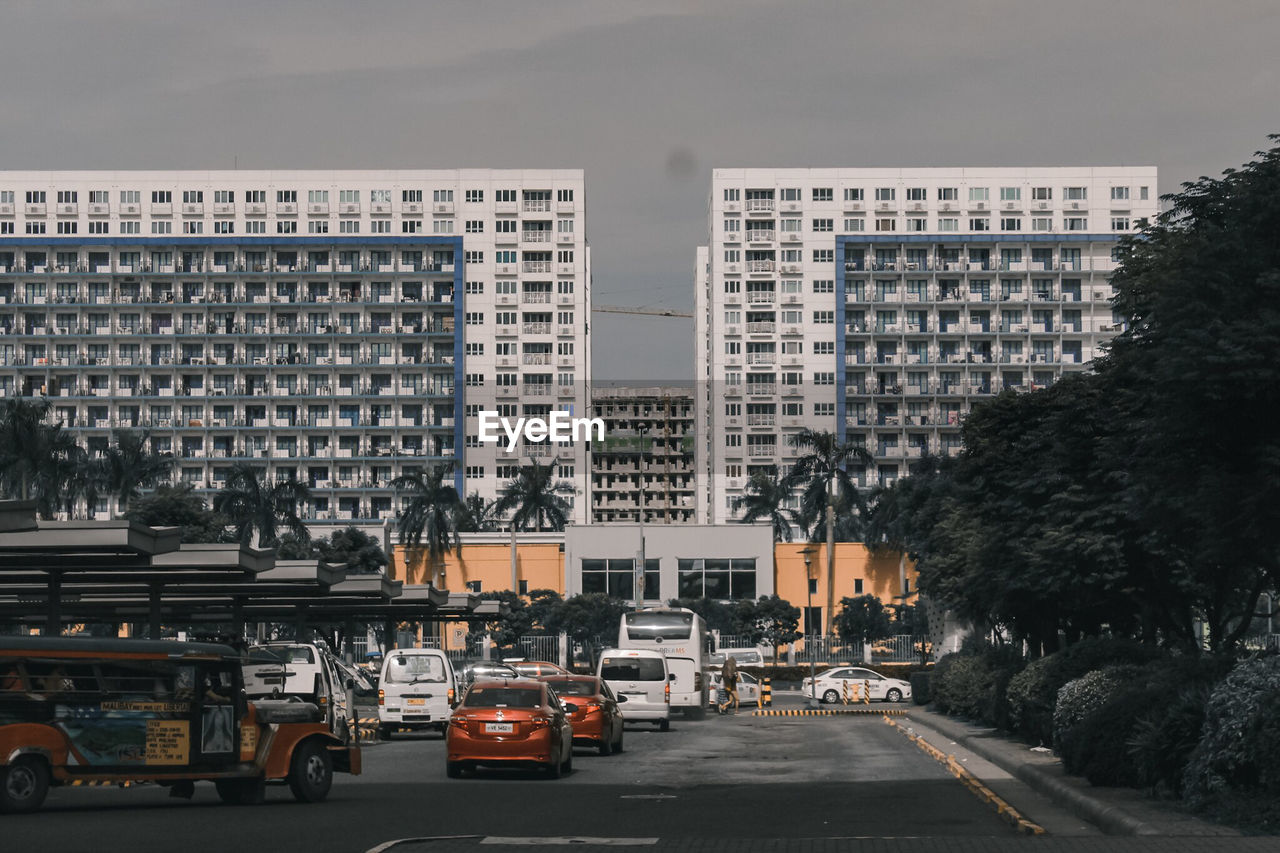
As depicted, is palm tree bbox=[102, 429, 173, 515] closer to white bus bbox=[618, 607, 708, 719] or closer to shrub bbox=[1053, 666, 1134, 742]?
white bus bbox=[618, 607, 708, 719]

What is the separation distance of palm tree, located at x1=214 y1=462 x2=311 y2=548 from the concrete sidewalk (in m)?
88.5

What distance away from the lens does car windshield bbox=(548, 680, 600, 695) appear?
3238cm

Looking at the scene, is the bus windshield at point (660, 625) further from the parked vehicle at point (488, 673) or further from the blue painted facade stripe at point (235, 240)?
the blue painted facade stripe at point (235, 240)

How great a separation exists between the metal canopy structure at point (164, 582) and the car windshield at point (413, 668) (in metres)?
2.01

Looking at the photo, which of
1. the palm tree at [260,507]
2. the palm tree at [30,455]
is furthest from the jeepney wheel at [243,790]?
the palm tree at [260,507]

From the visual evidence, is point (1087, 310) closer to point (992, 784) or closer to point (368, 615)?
point (368, 615)

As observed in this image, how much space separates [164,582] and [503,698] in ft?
33.9

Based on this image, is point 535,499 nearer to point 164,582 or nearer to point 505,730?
point 164,582

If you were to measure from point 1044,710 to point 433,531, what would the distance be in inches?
3562

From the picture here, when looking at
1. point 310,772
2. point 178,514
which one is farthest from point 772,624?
point 310,772

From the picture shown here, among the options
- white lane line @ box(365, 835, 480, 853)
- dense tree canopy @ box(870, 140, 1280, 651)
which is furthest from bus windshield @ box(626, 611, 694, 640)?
white lane line @ box(365, 835, 480, 853)

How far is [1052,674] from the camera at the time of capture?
94.2ft

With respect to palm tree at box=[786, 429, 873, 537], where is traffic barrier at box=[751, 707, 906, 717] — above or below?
below

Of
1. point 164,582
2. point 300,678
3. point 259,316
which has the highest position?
point 259,316
